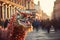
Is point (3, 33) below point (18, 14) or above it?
below

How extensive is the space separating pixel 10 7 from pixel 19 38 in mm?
1824

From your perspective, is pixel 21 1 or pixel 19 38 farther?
pixel 21 1

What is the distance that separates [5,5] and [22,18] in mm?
2089

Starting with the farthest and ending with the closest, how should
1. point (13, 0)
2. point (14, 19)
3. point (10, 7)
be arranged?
point (13, 0) < point (10, 7) < point (14, 19)

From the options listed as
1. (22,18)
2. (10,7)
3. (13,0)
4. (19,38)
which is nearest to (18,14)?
(22,18)

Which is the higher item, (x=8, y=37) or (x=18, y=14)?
(x=18, y=14)

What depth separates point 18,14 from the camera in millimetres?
1903

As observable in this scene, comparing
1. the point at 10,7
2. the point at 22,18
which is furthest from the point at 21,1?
the point at 22,18

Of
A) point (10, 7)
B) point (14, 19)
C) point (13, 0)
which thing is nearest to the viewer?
point (14, 19)

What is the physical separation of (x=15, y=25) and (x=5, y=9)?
6.72 ft

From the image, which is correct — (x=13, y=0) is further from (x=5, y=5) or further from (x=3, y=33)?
(x=3, y=33)

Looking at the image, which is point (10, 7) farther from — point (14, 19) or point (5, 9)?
point (14, 19)

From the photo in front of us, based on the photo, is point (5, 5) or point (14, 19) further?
point (5, 5)

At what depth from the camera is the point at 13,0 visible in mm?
3971
